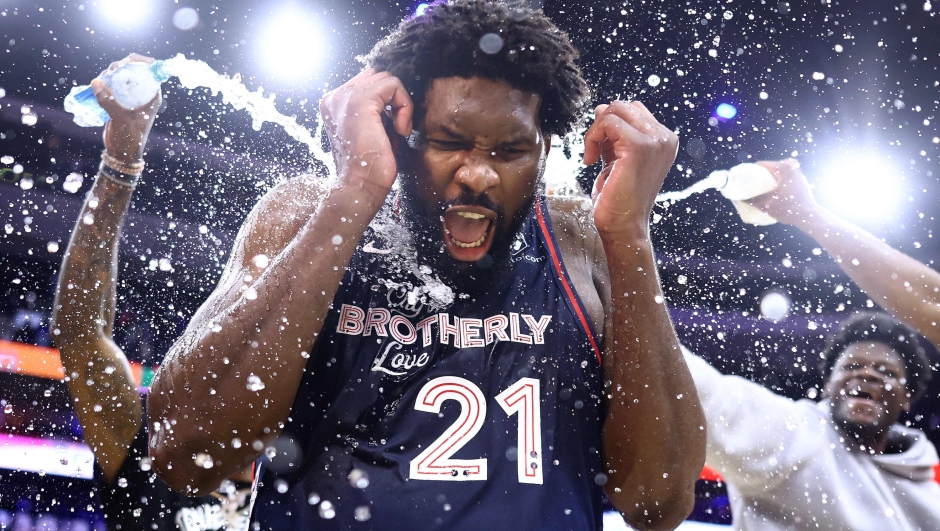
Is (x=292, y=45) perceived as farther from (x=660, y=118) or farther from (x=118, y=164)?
(x=118, y=164)

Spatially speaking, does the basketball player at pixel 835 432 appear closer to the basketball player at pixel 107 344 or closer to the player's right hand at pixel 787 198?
the player's right hand at pixel 787 198

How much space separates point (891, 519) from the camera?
3287mm

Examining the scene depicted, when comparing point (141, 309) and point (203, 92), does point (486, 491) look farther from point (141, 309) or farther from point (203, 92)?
point (141, 309)

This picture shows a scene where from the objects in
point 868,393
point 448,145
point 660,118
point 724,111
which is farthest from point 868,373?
point 448,145

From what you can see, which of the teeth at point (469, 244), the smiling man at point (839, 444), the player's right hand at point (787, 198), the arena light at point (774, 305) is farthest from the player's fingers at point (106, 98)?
the arena light at point (774, 305)

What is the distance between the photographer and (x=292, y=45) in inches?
220

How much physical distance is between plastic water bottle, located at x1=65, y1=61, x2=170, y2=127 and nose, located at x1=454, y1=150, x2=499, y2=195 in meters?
1.62

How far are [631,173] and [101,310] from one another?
2.09m

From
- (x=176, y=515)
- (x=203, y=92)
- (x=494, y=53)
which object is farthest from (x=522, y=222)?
(x=203, y=92)

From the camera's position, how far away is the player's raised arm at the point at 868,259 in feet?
8.66

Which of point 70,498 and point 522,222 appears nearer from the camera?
point 522,222

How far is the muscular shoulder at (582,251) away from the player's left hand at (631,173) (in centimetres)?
22

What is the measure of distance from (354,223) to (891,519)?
3206 mm

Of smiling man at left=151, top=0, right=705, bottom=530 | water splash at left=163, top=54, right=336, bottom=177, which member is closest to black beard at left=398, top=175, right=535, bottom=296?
smiling man at left=151, top=0, right=705, bottom=530
